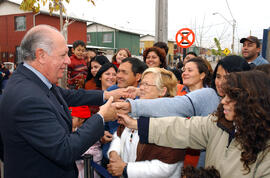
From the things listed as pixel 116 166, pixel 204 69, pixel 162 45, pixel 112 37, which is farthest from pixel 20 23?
pixel 116 166

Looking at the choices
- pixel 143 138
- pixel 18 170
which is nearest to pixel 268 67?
pixel 143 138

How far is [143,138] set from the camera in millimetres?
2053

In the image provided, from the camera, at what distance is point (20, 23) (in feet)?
79.3

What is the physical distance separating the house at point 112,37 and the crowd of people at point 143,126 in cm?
3139

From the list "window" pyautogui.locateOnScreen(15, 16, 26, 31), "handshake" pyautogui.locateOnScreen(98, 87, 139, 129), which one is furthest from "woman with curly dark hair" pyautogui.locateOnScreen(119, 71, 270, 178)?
"window" pyautogui.locateOnScreen(15, 16, 26, 31)

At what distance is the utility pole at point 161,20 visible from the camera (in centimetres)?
571

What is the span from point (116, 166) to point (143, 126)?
594mm

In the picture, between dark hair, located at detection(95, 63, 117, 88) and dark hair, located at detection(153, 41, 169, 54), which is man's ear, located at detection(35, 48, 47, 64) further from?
dark hair, located at detection(153, 41, 169, 54)

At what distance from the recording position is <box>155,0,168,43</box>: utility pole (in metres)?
5.71

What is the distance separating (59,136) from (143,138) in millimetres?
752

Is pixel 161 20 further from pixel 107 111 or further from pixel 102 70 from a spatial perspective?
pixel 107 111

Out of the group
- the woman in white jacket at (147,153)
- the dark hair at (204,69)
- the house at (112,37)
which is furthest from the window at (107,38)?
the woman in white jacket at (147,153)

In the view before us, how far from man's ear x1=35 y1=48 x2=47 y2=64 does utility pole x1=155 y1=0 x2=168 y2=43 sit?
171 inches

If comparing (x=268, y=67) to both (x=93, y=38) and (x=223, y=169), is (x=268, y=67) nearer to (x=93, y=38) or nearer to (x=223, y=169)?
(x=223, y=169)
